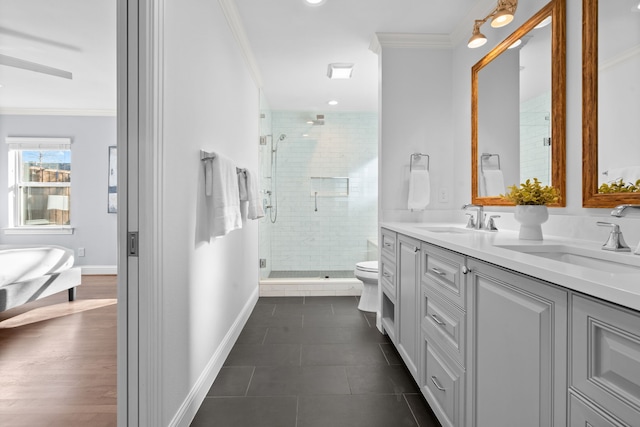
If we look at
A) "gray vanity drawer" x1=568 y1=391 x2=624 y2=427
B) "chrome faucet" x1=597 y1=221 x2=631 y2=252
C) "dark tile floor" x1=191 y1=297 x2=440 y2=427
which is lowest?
"dark tile floor" x1=191 y1=297 x2=440 y2=427

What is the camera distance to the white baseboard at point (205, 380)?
1584mm

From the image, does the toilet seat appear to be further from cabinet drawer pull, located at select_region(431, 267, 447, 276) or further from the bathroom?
cabinet drawer pull, located at select_region(431, 267, 447, 276)

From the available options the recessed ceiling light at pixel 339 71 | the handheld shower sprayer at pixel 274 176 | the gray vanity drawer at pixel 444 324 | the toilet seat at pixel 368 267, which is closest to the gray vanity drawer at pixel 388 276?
the toilet seat at pixel 368 267

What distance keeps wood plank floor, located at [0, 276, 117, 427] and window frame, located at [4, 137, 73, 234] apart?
30.0 inches

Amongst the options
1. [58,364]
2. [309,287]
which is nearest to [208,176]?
[58,364]

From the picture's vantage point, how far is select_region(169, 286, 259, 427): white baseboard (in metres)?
1.58

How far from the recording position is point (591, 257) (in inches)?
51.3

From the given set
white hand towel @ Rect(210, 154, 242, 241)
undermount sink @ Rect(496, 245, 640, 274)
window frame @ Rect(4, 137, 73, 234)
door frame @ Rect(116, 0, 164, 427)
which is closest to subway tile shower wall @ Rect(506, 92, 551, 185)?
undermount sink @ Rect(496, 245, 640, 274)

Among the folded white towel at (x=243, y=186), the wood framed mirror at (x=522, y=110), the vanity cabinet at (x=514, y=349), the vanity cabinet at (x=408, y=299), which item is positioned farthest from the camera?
the folded white towel at (x=243, y=186)

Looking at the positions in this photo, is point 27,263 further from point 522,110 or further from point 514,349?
point 522,110

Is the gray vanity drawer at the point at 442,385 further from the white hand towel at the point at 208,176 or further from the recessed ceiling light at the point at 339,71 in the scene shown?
the recessed ceiling light at the point at 339,71

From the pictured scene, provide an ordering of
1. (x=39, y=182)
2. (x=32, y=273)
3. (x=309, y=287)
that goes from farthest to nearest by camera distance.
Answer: (x=309, y=287)
(x=32, y=273)
(x=39, y=182)

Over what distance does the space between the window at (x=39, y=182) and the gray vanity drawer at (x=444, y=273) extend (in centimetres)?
145

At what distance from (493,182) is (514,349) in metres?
1.66
